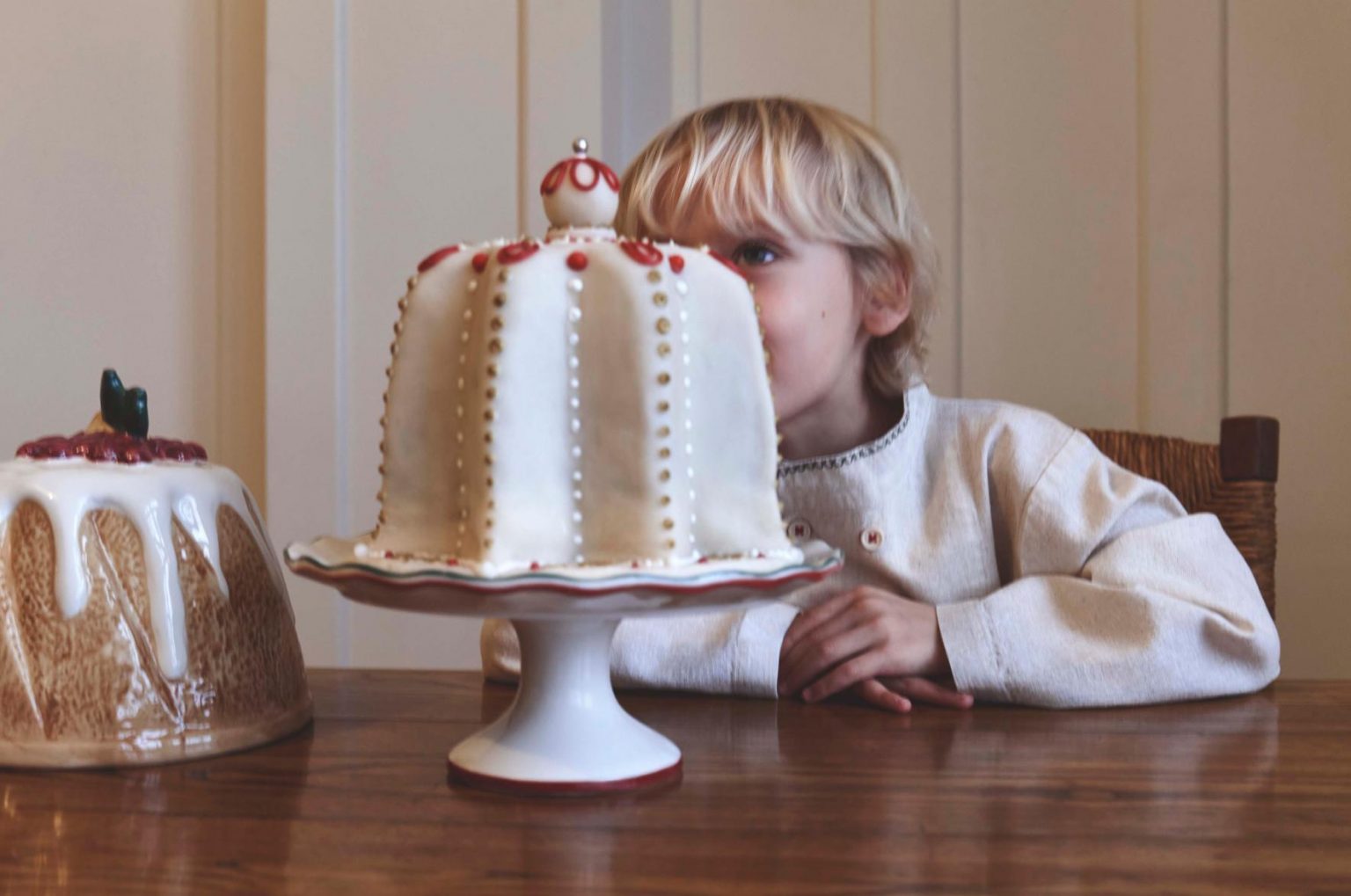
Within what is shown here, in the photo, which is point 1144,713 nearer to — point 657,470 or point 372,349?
point 657,470

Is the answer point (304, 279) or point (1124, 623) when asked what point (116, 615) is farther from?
point (304, 279)

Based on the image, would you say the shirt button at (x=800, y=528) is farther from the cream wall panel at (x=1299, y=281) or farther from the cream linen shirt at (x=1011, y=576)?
the cream wall panel at (x=1299, y=281)

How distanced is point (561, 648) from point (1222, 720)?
17.0 inches

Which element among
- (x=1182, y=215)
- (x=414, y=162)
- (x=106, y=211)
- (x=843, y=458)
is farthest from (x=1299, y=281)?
(x=106, y=211)

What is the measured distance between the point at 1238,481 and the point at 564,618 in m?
0.83

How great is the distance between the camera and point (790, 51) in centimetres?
157

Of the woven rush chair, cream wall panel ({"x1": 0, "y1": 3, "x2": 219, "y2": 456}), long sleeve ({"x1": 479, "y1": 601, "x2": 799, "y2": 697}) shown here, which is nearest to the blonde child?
long sleeve ({"x1": 479, "y1": 601, "x2": 799, "y2": 697})

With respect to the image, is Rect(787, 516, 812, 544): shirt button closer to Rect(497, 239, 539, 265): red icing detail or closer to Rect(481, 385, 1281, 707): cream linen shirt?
Rect(481, 385, 1281, 707): cream linen shirt

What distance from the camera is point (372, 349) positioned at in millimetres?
1555

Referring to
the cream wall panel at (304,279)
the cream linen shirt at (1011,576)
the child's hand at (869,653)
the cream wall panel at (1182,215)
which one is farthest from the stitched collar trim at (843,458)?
the cream wall panel at (304,279)

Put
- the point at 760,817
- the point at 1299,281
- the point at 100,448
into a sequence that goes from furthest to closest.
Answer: the point at 1299,281 → the point at 100,448 → the point at 760,817

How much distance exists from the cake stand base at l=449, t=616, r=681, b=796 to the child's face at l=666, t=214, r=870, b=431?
420 millimetres

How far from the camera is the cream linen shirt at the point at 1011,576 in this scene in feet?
2.74

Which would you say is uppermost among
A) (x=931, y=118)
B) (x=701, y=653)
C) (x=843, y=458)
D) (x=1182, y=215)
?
(x=931, y=118)
